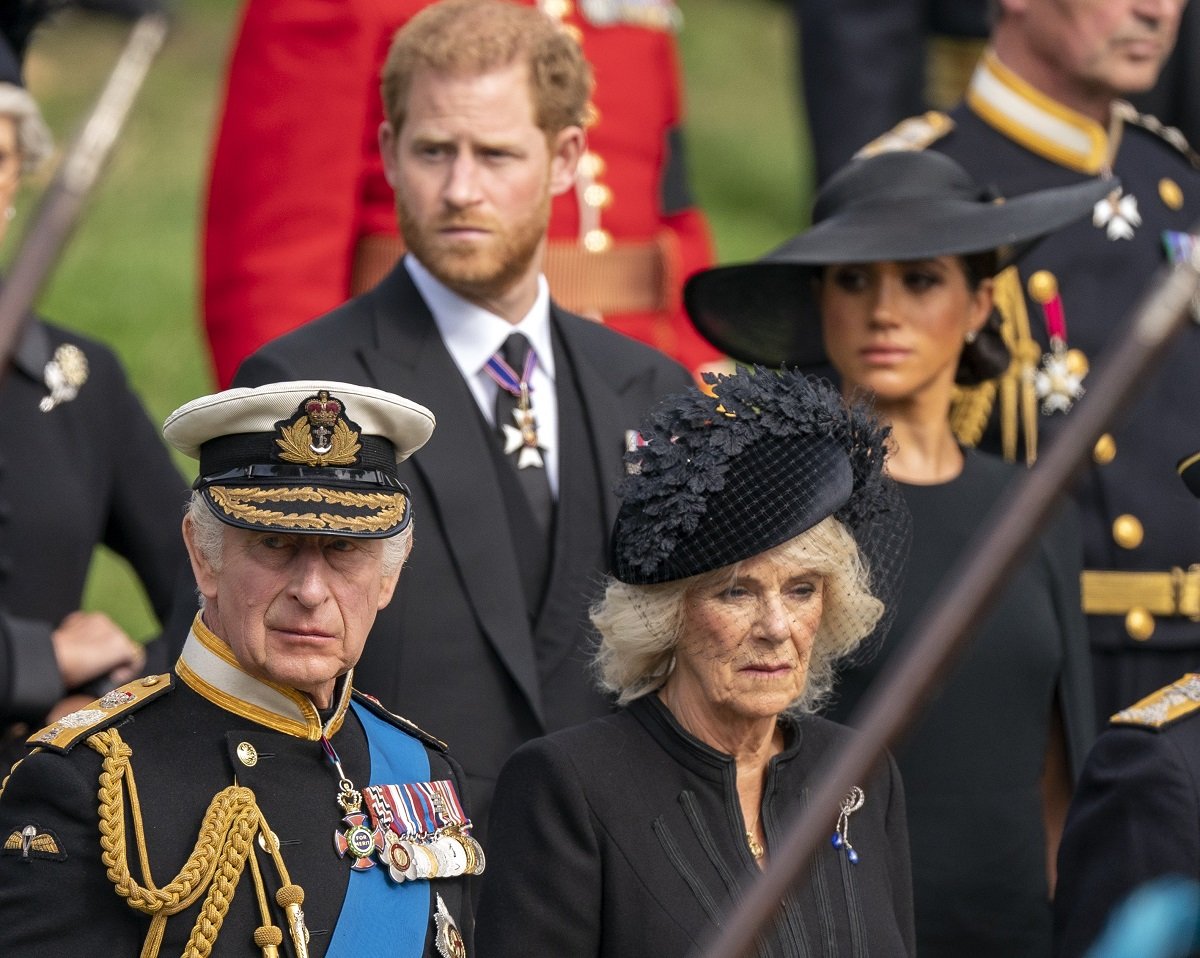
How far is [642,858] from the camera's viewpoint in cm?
355

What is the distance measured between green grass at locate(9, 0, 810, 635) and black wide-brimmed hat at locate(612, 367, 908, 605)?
17.3 feet

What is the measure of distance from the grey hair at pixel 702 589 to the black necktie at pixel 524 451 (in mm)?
719

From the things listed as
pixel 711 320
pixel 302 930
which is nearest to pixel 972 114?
pixel 711 320

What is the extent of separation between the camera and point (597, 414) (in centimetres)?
475

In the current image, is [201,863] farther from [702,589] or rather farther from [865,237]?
[865,237]

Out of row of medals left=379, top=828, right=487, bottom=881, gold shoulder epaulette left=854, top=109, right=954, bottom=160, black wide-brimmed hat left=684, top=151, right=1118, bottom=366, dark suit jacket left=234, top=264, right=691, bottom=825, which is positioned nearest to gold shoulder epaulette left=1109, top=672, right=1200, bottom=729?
row of medals left=379, top=828, right=487, bottom=881

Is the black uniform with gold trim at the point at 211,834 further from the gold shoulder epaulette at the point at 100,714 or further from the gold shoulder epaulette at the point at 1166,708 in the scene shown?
the gold shoulder epaulette at the point at 1166,708

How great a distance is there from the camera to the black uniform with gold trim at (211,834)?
3.19 m

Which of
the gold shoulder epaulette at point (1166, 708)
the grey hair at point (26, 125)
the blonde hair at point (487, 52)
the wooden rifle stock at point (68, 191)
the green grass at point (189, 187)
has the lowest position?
the green grass at point (189, 187)

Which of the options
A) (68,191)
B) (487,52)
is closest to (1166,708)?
(487,52)

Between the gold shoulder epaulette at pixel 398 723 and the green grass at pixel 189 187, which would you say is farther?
the green grass at pixel 189 187

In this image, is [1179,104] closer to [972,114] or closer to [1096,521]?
[972,114]

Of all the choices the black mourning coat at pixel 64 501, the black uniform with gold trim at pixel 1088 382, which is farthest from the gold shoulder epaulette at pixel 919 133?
the black mourning coat at pixel 64 501

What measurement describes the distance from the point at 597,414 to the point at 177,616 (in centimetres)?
94
